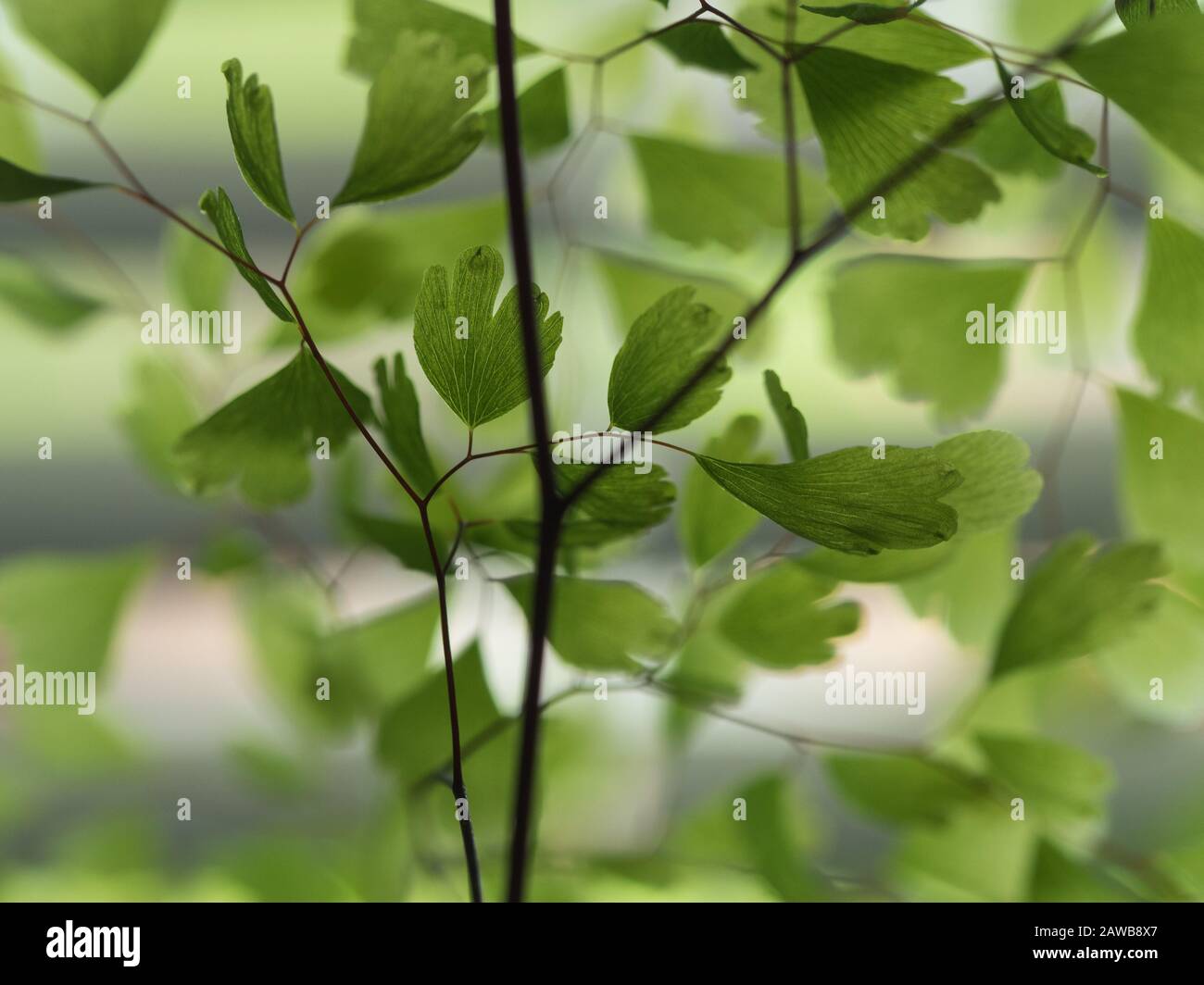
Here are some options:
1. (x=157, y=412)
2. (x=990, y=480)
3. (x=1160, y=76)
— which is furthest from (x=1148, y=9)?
(x=157, y=412)

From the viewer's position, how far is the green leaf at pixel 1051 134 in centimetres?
25

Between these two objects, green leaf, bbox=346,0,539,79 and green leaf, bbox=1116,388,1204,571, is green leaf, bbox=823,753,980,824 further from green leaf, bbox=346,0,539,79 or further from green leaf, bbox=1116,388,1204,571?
green leaf, bbox=346,0,539,79

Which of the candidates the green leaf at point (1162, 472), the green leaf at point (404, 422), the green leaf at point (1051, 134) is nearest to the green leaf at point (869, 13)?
the green leaf at point (1051, 134)

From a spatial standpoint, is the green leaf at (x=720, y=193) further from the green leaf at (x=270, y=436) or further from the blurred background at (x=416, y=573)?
the green leaf at (x=270, y=436)

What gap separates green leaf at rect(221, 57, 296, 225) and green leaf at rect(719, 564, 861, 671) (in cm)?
22

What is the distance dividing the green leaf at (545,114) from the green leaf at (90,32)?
5.3 inches

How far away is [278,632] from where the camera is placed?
0.63m

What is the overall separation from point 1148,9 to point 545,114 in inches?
8.4

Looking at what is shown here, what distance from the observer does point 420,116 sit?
291mm

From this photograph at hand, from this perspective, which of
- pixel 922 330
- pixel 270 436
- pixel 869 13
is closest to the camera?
pixel 869 13

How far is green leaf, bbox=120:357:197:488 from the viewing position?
49cm

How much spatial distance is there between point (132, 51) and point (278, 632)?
1.21ft

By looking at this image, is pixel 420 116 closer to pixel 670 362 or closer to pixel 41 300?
pixel 670 362
